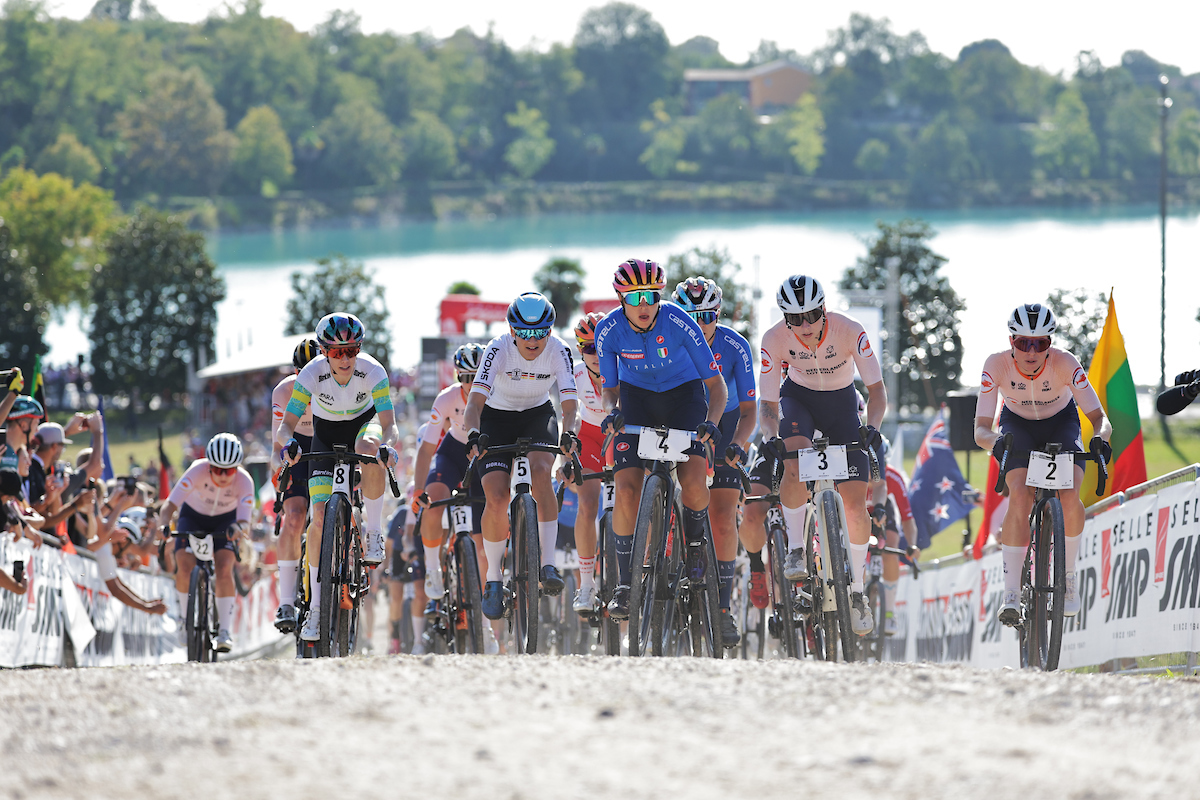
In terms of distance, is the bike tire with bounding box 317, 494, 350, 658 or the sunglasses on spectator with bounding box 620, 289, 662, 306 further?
the bike tire with bounding box 317, 494, 350, 658

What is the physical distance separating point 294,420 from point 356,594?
120cm

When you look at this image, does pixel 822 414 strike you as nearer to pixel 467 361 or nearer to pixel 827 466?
pixel 827 466

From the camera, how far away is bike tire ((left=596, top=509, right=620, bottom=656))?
27.8ft

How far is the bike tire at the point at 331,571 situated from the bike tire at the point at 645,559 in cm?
199

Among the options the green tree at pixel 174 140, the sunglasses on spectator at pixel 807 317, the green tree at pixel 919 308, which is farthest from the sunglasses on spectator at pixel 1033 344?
the green tree at pixel 174 140

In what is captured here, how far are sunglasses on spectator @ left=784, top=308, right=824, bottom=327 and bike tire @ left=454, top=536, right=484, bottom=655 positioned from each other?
8.95 feet

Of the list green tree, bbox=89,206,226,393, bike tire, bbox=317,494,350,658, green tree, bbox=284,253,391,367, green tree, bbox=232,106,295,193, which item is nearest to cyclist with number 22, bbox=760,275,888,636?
bike tire, bbox=317,494,350,658

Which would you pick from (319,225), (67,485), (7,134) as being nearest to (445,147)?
(319,225)

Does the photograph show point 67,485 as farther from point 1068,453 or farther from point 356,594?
point 1068,453

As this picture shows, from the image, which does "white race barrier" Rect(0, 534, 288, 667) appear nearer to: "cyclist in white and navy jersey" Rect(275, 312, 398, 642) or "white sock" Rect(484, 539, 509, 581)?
"cyclist in white and navy jersey" Rect(275, 312, 398, 642)

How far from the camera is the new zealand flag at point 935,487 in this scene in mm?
17844

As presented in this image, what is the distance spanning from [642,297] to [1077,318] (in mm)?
47682

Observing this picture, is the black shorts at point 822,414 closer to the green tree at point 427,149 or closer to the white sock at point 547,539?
the white sock at point 547,539

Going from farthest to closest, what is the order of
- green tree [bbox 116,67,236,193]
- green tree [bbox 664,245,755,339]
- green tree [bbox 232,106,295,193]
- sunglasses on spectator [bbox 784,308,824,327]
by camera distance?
1. green tree [bbox 232,106,295,193]
2. green tree [bbox 116,67,236,193]
3. green tree [bbox 664,245,755,339]
4. sunglasses on spectator [bbox 784,308,824,327]
